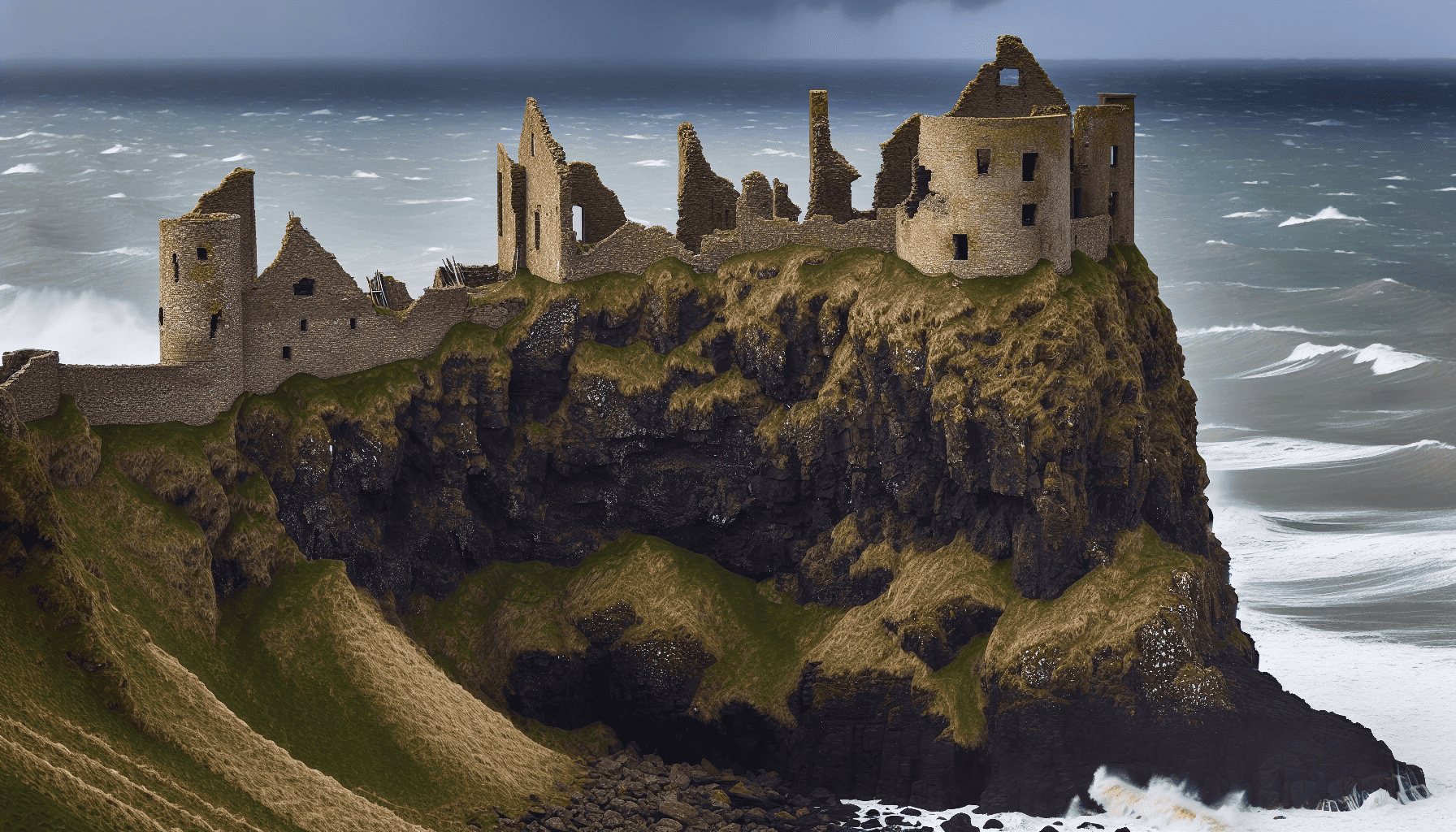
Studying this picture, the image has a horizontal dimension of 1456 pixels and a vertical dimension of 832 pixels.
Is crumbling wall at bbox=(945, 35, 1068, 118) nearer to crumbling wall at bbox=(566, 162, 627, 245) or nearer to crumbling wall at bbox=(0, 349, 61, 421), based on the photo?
crumbling wall at bbox=(566, 162, 627, 245)

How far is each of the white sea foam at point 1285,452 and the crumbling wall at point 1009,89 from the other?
3957 cm

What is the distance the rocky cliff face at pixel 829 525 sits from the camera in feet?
283

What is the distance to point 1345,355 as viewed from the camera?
533 feet

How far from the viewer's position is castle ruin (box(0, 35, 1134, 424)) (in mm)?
86562

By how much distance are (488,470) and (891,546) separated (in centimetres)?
1756

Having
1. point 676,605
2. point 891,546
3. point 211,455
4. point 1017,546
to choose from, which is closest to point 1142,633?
point 1017,546

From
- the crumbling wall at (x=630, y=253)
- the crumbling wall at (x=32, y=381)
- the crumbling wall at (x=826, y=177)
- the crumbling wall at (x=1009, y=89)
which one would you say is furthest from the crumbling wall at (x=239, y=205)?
the crumbling wall at (x=1009, y=89)

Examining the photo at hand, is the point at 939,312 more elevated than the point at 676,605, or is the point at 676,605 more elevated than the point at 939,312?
the point at 939,312

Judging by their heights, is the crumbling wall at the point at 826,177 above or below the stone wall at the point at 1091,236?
above

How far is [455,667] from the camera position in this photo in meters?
93.1

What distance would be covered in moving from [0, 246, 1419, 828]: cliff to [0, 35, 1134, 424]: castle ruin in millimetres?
1086

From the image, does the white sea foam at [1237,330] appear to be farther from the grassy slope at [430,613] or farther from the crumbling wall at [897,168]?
the grassy slope at [430,613]

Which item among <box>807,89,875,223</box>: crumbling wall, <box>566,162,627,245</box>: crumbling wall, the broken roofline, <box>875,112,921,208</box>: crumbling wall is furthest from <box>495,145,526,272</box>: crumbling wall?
<box>875,112,921,208</box>: crumbling wall

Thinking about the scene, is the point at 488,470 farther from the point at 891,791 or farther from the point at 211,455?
the point at 891,791
